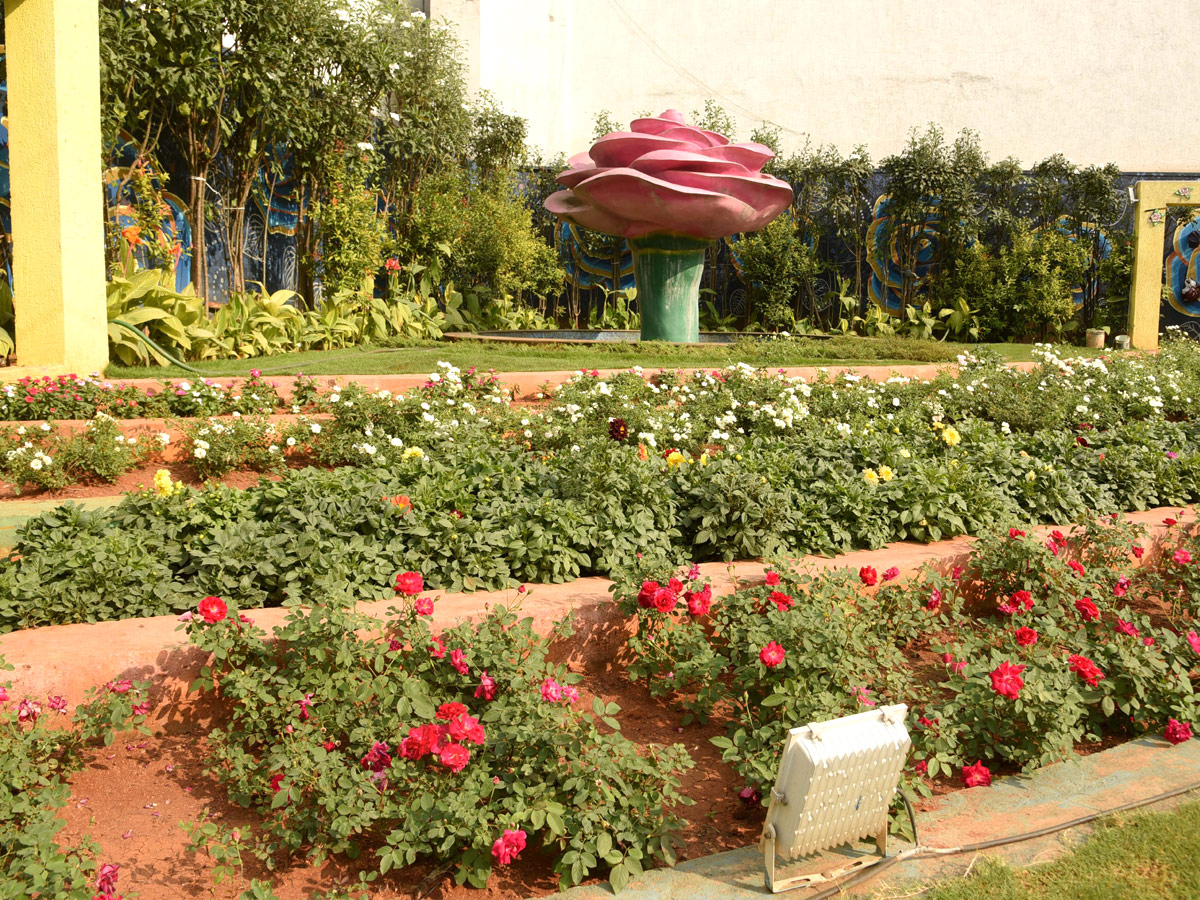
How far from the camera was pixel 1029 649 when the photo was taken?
8.74 ft

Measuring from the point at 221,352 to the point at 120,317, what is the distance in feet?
2.97

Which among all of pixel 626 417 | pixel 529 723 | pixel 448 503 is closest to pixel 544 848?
pixel 529 723

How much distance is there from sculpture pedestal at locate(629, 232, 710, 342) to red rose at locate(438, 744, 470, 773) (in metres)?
8.10

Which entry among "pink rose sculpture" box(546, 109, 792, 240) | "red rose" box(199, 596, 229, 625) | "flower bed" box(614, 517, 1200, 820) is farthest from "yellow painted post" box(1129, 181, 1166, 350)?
"red rose" box(199, 596, 229, 625)

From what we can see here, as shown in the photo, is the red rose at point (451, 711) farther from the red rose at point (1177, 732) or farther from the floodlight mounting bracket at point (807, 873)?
the red rose at point (1177, 732)

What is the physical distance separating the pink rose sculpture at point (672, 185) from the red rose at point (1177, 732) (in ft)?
22.9

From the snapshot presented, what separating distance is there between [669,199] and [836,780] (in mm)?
7633

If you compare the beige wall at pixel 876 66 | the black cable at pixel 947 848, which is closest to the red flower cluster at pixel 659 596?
the black cable at pixel 947 848

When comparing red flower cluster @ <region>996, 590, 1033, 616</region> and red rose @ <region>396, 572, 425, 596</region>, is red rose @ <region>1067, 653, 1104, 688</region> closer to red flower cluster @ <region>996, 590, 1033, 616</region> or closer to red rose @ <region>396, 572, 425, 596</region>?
red flower cluster @ <region>996, 590, 1033, 616</region>

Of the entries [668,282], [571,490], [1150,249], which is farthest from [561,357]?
[1150,249]

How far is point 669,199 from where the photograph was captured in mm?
8922

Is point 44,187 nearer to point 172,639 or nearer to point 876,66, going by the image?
point 172,639

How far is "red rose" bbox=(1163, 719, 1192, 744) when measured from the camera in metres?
2.54

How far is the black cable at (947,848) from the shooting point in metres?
1.95
